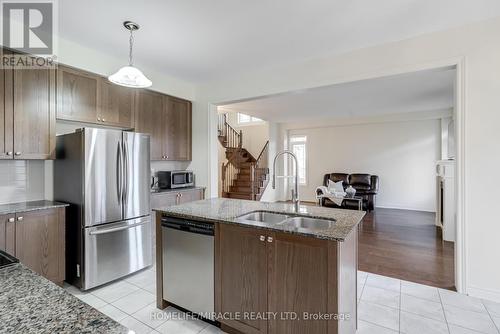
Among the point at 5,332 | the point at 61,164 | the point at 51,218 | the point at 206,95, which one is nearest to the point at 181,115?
the point at 206,95

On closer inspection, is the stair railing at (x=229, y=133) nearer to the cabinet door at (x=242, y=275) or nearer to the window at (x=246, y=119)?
the window at (x=246, y=119)

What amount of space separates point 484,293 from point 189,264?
111 inches

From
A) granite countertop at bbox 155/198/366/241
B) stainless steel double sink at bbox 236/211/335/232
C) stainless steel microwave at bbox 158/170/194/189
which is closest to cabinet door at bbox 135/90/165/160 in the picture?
stainless steel microwave at bbox 158/170/194/189

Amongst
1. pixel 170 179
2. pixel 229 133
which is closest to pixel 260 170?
pixel 229 133

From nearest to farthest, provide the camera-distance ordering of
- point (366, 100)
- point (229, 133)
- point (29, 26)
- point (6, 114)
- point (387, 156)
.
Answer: point (6, 114)
point (29, 26)
point (366, 100)
point (387, 156)
point (229, 133)

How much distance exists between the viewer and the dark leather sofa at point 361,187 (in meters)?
6.86

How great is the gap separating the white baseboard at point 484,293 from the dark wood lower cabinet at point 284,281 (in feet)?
4.91

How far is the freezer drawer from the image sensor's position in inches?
103

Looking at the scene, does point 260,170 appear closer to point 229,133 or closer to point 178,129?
point 229,133

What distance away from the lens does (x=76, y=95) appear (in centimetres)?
296

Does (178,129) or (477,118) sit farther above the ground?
(178,129)

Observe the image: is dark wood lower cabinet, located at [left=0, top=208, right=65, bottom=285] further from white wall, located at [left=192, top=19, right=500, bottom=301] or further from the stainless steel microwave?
white wall, located at [left=192, top=19, right=500, bottom=301]

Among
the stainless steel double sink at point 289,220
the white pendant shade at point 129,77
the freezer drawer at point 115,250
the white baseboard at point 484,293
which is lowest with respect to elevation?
the white baseboard at point 484,293

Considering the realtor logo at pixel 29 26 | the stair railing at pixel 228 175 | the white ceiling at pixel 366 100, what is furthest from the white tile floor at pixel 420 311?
the stair railing at pixel 228 175
